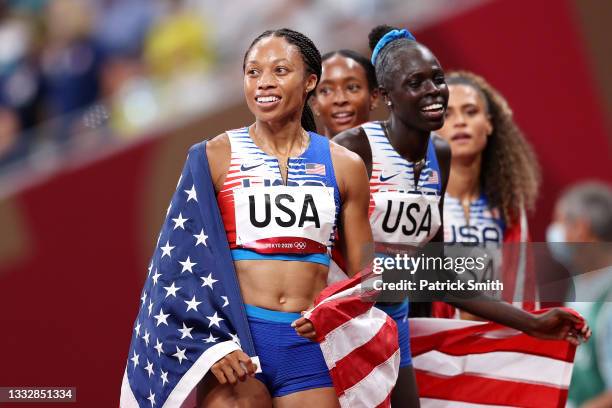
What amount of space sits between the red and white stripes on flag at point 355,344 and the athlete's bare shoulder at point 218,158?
1.84 ft

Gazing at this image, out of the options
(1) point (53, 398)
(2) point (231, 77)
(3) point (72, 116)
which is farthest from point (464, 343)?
(3) point (72, 116)

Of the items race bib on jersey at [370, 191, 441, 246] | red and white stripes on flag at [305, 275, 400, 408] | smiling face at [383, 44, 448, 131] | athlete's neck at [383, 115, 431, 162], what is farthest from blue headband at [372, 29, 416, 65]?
red and white stripes on flag at [305, 275, 400, 408]

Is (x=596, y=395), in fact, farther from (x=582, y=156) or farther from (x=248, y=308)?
(x=582, y=156)

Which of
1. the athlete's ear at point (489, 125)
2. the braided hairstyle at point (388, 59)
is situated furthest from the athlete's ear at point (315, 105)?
the athlete's ear at point (489, 125)

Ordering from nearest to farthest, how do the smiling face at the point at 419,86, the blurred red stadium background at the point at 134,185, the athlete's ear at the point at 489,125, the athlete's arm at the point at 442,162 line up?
the smiling face at the point at 419,86
the athlete's arm at the point at 442,162
the athlete's ear at the point at 489,125
the blurred red stadium background at the point at 134,185

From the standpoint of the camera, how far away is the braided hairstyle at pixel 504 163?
6.20 m

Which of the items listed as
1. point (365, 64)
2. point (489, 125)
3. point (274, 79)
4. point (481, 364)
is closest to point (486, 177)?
point (489, 125)

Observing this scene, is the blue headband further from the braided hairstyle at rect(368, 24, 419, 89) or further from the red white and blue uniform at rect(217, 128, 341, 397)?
the red white and blue uniform at rect(217, 128, 341, 397)

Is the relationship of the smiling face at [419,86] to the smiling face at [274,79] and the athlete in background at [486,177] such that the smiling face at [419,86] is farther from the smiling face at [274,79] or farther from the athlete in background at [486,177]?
the athlete in background at [486,177]

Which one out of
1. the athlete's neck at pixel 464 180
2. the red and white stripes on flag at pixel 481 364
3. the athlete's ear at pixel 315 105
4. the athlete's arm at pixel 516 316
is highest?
the athlete's ear at pixel 315 105

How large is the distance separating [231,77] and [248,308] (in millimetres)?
3788

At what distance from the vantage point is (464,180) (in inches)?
245

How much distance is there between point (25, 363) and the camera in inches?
287

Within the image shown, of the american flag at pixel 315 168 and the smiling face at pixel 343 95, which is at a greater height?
the smiling face at pixel 343 95
